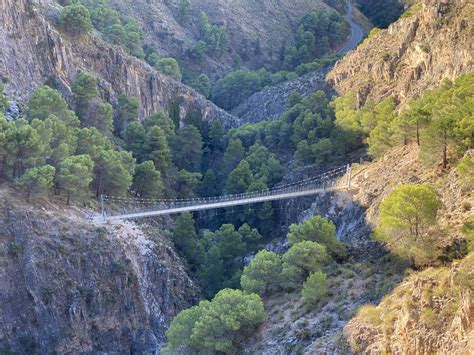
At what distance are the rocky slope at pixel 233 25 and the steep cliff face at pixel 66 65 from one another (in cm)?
2165

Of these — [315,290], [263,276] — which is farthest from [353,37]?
[315,290]

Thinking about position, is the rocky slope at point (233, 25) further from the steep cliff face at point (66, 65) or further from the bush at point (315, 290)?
the bush at point (315, 290)

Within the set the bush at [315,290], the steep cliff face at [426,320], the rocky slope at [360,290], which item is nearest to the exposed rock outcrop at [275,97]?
the rocky slope at [360,290]

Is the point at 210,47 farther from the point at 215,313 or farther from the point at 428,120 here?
the point at 215,313

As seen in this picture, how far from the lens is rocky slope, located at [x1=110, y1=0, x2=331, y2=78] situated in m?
106

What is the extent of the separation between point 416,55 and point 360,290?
32553mm

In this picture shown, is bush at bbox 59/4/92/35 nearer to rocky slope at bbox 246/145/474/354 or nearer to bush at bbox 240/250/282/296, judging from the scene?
rocky slope at bbox 246/145/474/354

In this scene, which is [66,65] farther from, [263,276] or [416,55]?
[263,276]

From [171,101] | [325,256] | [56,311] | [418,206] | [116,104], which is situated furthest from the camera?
[171,101]

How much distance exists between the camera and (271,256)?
144 ft

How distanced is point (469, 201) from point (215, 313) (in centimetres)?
1633

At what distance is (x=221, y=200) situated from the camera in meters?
60.9

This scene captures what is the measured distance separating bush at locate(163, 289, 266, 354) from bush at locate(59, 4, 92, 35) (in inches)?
1769

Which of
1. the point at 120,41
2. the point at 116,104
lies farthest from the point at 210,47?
the point at 116,104
